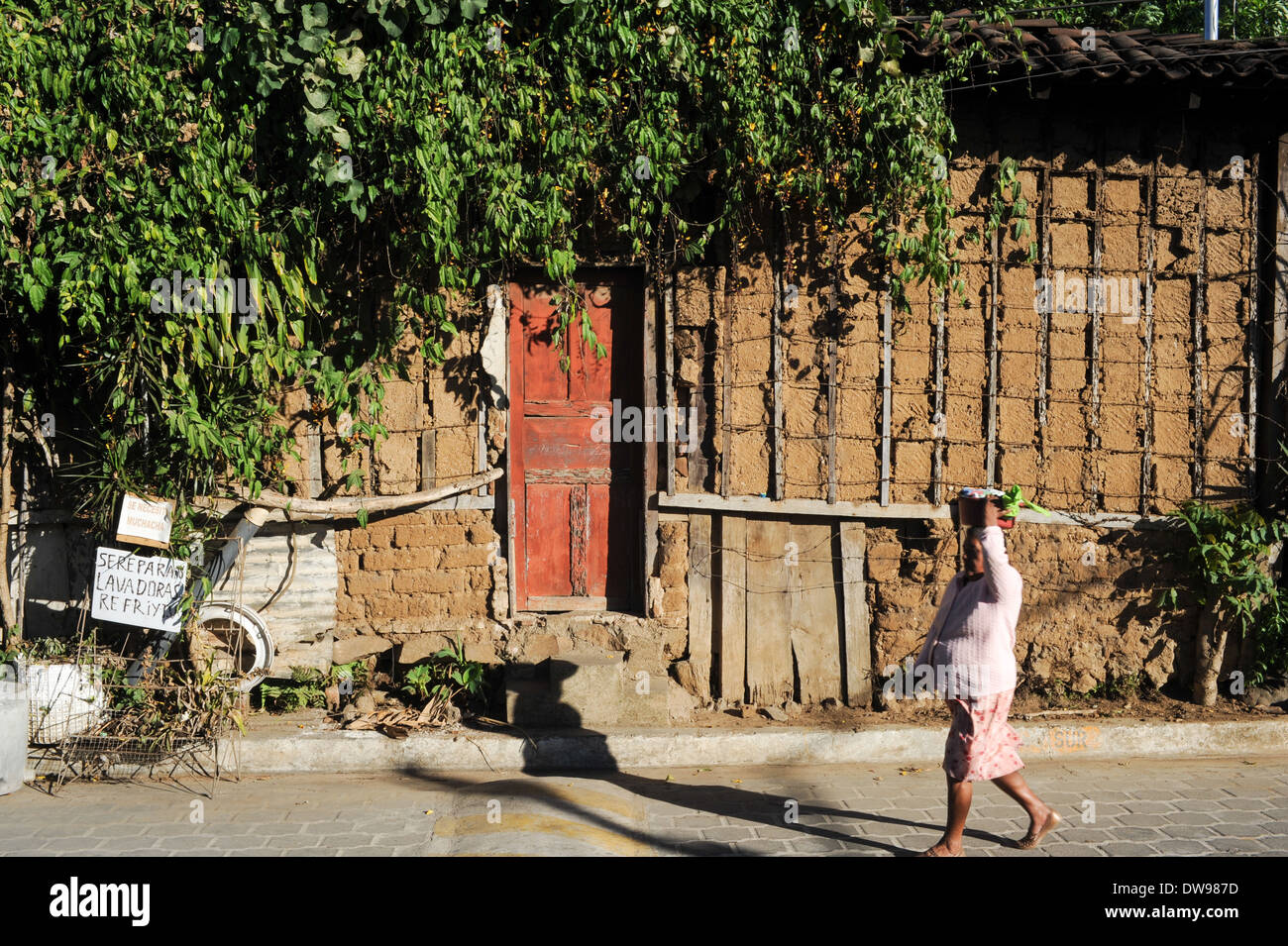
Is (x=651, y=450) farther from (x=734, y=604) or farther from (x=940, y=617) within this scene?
(x=940, y=617)

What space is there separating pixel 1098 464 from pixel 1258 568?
1312mm

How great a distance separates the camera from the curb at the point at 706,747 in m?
6.19

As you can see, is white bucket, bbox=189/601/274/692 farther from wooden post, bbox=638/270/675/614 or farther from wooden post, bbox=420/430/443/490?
wooden post, bbox=638/270/675/614

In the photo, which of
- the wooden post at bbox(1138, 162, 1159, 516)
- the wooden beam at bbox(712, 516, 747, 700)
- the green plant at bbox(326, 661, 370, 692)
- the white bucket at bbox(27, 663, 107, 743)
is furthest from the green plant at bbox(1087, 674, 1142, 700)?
the white bucket at bbox(27, 663, 107, 743)

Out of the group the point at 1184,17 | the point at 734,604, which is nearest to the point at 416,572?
the point at 734,604

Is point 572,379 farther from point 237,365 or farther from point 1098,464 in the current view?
point 1098,464

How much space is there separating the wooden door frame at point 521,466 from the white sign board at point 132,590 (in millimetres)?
2261

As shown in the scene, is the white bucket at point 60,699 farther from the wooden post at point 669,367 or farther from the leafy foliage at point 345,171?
the wooden post at point 669,367

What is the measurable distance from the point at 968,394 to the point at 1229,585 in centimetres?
228

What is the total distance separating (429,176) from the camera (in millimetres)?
5711

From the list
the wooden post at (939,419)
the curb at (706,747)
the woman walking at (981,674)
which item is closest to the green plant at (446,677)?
the curb at (706,747)

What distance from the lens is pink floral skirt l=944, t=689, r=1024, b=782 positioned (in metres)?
4.64
